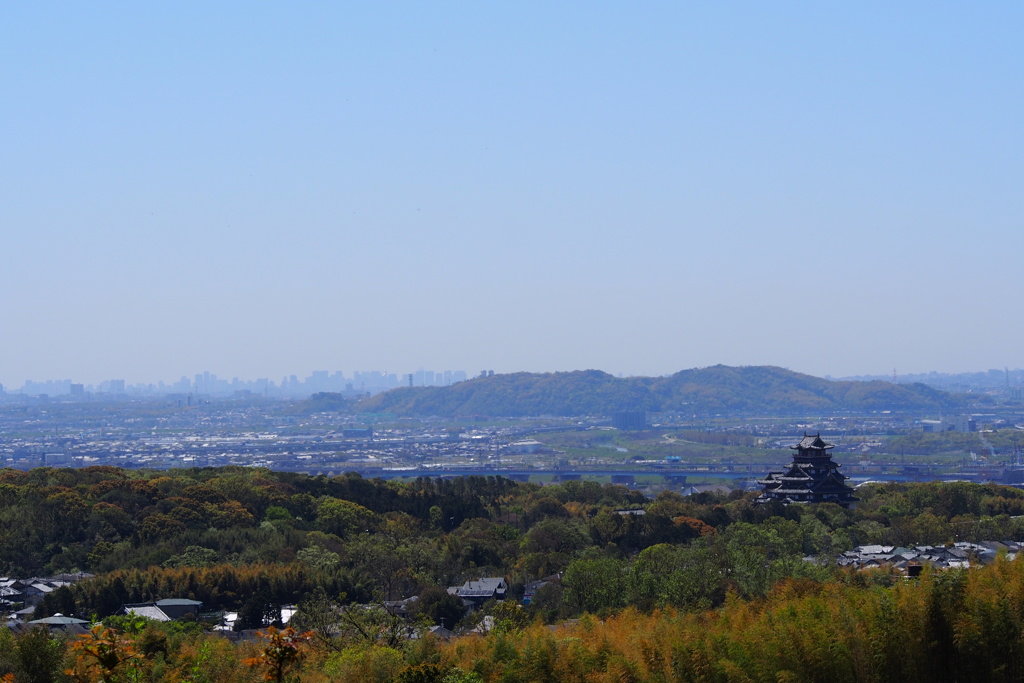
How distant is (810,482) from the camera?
36844 millimetres

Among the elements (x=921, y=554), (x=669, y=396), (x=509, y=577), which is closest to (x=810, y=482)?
(x=921, y=554)

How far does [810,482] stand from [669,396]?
127 metres

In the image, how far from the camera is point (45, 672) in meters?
11.9

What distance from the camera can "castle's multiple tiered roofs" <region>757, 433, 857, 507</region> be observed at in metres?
36.6

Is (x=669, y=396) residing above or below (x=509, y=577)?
above

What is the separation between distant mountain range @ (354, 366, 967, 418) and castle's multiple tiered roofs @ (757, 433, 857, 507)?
373ft

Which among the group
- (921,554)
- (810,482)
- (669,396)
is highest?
(669,396)

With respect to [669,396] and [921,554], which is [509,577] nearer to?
[921,554]

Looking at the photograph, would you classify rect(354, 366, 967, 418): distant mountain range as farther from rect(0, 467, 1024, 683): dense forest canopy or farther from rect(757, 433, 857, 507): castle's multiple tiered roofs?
rect(0, 467, 1024, 683): dense forest canopy

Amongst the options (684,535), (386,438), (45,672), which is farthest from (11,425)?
(45,672)

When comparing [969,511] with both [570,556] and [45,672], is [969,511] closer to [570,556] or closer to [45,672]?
[570,556]

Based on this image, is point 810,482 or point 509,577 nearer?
point 509,577

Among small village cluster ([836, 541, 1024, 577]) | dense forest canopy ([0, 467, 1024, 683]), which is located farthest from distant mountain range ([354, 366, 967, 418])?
small village cluster ([836, 541, 1024, 577])

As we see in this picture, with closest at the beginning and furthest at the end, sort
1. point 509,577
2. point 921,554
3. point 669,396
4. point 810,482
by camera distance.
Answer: point 921,554 < point 509,577 < point 810,482 < point 669,396
